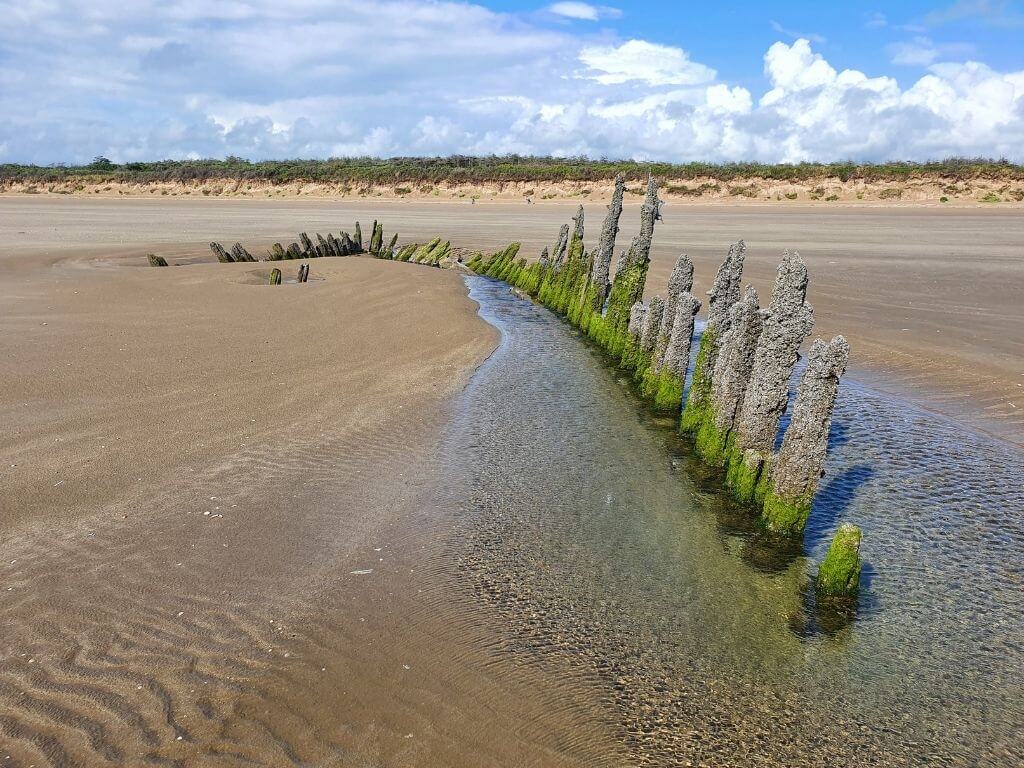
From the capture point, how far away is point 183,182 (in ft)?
183

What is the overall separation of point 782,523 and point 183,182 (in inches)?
2294

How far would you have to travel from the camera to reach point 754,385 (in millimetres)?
7008

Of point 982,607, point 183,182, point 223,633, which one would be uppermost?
point 183,182

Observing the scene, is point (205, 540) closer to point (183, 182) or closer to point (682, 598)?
point (682, 598)

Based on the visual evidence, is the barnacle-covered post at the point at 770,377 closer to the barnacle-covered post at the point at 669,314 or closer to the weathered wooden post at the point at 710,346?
the weathered wooden post at the point at 710,346

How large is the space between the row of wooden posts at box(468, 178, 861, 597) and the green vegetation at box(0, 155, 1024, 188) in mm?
36037

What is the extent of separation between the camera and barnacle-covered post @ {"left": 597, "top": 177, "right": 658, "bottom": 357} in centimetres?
1298

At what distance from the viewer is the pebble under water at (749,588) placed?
419cm

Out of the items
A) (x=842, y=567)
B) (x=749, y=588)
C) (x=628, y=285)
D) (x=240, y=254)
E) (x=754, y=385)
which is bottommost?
(x=749, y=588)

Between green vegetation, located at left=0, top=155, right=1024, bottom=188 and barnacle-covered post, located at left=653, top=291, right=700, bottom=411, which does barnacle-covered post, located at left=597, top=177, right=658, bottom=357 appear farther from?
green vegetation, located at left=0, top=155, right=1024, bottom=188

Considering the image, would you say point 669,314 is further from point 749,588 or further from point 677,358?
point 749,588

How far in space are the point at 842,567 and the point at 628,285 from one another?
821 cm

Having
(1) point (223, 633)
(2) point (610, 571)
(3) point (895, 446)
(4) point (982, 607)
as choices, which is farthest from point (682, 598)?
(3) point (895, 446)

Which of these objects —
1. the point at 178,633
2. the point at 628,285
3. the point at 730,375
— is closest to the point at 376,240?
the point at 628,285
